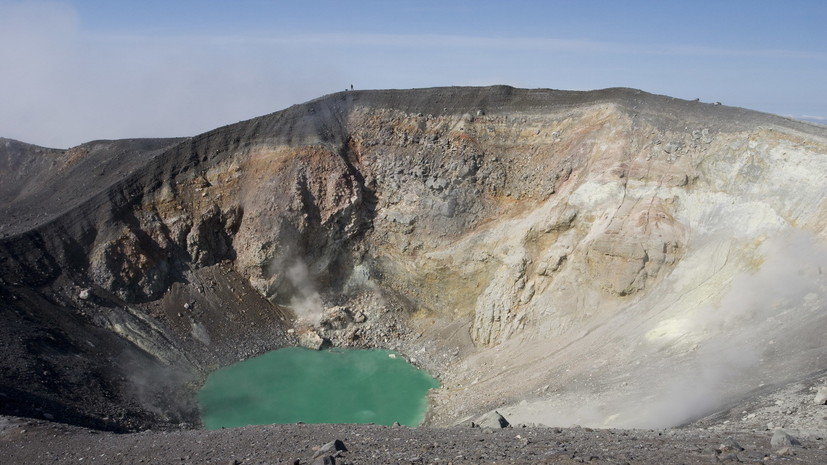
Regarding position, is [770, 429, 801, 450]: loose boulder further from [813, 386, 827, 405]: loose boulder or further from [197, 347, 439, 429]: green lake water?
[197, 347, 439, 429]: green lake water

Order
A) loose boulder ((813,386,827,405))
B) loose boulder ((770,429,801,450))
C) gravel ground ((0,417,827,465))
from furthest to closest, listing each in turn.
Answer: loose boulder ((813,386,827,405))
loose boulder ((770,429,801,450))
gravel ground ((0,417,827,465))

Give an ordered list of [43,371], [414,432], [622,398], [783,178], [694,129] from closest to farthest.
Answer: [414,432], [622,398], [43,371], [783,178], [694,129]

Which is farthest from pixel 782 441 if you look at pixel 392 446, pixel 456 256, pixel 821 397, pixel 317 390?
pixel 456 256

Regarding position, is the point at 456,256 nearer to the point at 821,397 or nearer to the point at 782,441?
the point at 821,397

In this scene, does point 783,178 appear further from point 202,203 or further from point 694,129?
point 202,203

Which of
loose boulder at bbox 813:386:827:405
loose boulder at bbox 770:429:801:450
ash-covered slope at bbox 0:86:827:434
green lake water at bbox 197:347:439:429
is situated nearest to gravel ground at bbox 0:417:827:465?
loose boulder at bbox 770:429:801:450

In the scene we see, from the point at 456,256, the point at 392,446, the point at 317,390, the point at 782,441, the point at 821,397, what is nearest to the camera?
the point at 782,441

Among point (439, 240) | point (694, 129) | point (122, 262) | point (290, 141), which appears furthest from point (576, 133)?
point (122, 262)
